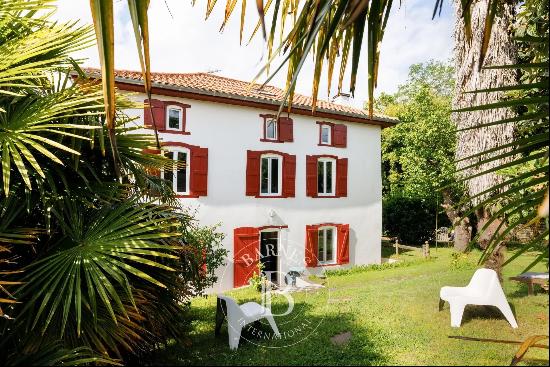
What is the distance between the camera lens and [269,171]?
10.0 metres

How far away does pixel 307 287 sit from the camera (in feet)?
26.4

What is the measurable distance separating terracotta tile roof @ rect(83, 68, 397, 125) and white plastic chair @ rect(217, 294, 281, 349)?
377 centimetres

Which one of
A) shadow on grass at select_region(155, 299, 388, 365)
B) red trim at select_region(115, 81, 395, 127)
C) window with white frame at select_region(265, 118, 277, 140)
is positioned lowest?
shadow on grass at select_region(155, 299, 388, 365)

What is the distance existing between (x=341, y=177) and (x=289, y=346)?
6.96m

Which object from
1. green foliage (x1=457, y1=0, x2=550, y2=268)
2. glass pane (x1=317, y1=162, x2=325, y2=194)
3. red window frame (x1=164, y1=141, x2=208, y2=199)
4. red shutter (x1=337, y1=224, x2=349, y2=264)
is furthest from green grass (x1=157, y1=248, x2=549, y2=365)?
glass pane (x1=317, y1=162, x2=325, y2=194)

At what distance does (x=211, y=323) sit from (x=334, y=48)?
5.73 meters

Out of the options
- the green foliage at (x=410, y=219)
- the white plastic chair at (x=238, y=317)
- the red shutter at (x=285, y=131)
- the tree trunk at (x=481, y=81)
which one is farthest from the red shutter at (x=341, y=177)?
the white plastic chair at (x=238, y=317)

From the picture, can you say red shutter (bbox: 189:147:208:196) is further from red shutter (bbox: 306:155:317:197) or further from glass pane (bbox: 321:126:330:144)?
glass pane (bbox: 321:126:330:144)

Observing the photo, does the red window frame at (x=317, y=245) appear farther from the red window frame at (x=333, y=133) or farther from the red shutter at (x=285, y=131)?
the red shutter at (x=285, y=131)

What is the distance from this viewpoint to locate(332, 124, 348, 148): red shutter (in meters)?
11.0

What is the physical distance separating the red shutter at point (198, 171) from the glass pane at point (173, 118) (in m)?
0.66

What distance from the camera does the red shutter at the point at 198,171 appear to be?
28.6 ft

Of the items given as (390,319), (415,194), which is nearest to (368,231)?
(415,194)

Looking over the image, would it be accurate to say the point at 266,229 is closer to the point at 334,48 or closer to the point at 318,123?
the point at 318,123
